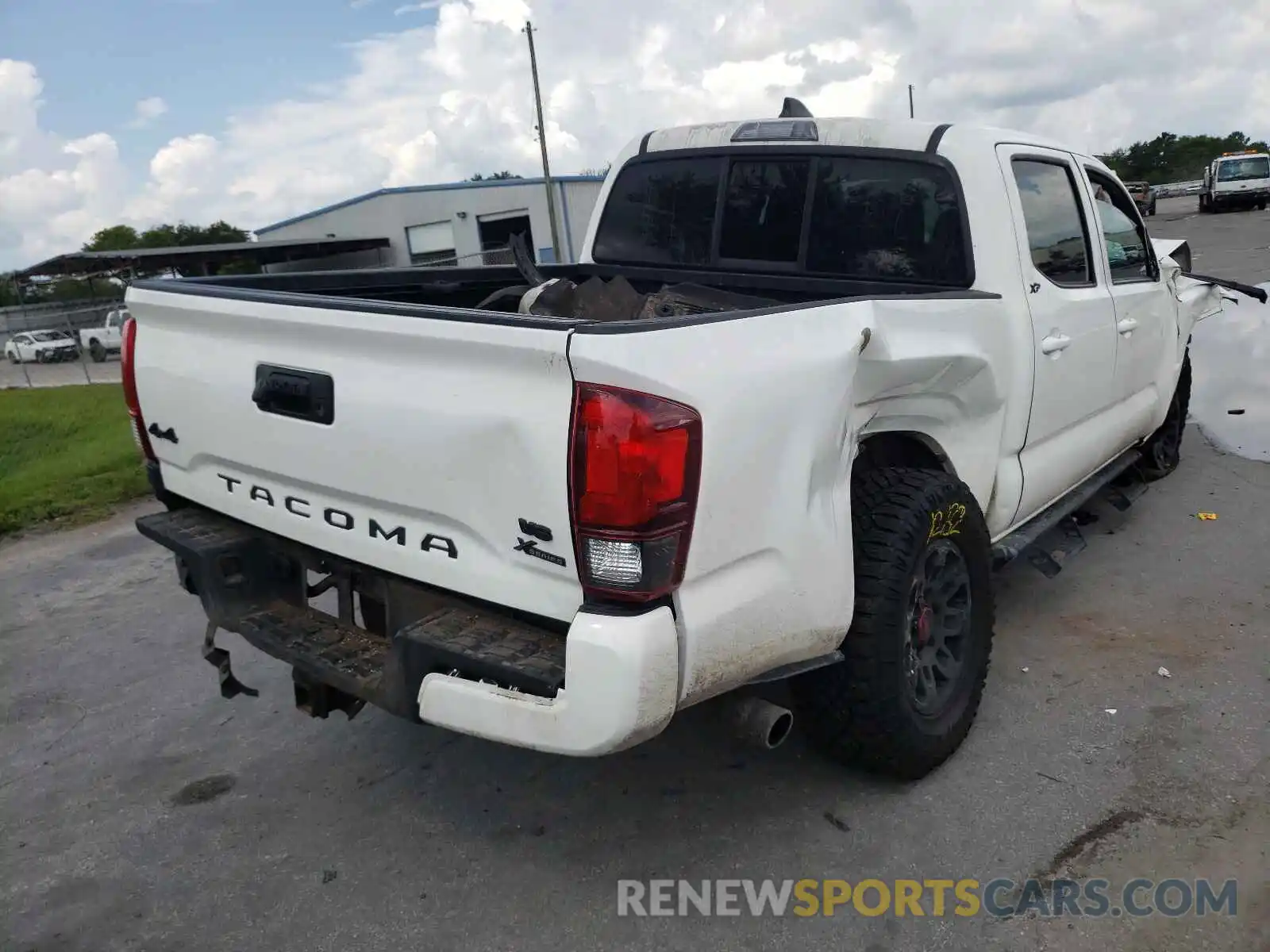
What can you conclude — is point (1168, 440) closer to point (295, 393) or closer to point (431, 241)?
point (295, 393)

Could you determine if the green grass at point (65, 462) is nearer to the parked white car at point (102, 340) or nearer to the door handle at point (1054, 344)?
the door handle at point (1054, 344)

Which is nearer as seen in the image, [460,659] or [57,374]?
[460,659]

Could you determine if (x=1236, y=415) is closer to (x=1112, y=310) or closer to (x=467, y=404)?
(x=1112, y=310)

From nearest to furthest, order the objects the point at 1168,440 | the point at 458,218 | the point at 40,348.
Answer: the point at 1168,440 < the point at 40,348 < the point at 458,218

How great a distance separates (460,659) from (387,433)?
0.59 metres

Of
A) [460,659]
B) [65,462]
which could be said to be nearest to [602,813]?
[460,659]

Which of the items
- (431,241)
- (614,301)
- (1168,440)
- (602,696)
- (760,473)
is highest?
(431,241)

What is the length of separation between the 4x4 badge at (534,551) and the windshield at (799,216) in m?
2.08

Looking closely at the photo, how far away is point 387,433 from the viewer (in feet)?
7.90

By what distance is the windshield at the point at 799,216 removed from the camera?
11.8ft

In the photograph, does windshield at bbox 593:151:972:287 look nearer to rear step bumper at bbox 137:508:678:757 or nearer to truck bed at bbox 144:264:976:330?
truck bed at bbox 144:264:976:330

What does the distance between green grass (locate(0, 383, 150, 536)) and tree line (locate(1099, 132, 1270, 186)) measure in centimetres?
7921

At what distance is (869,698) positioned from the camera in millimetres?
2748

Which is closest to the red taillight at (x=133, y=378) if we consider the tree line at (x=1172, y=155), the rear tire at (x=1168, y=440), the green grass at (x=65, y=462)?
the green grass at (x=65, y=462)
